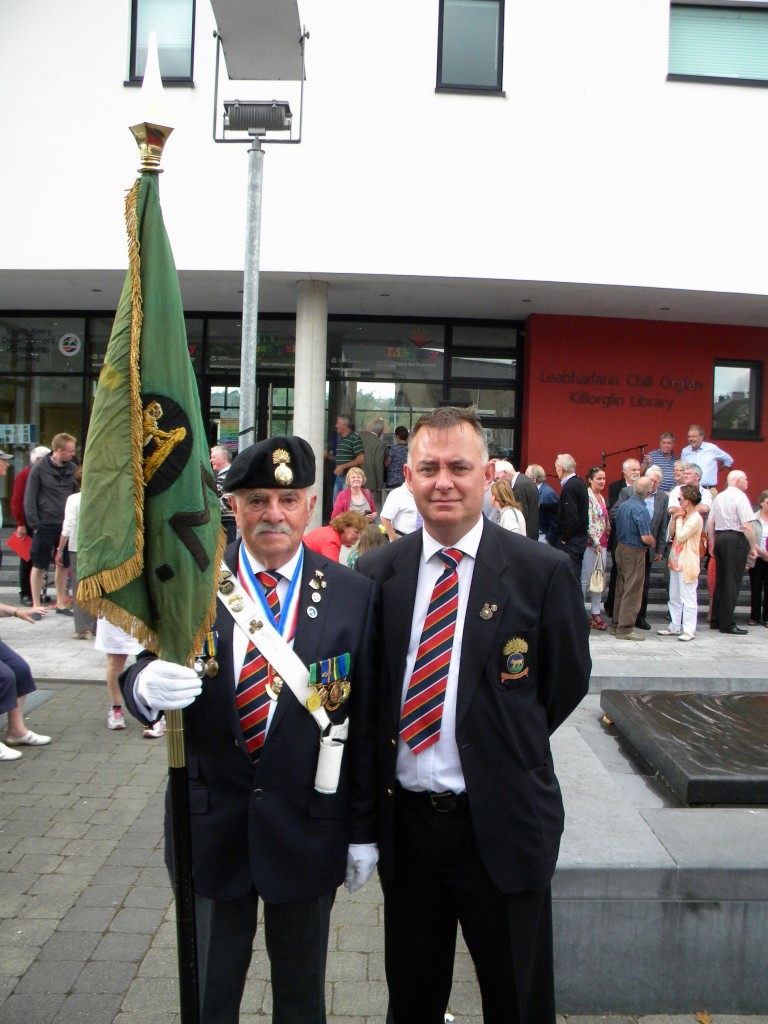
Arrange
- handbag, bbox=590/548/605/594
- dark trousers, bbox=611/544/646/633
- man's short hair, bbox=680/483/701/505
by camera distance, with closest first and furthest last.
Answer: man's short hair, bbox=680/483/701/505
dark trousers, bbox=611/544/646/633
handbag, bbox=590/548/605/594

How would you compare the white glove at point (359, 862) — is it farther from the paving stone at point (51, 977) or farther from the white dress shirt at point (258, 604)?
the paving stone at point (51, 977)

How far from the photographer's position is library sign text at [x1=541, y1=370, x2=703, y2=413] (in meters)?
14.8

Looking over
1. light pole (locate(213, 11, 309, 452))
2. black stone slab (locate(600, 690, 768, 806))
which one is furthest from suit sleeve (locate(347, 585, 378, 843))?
light pole (locate(213, 11, 309, 452))

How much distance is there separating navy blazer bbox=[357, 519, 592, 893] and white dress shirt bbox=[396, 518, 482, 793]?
4cm

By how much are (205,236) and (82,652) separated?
6.47 metres

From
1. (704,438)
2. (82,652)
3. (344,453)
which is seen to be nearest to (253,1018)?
(82,652)

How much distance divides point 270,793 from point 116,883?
2.17 m

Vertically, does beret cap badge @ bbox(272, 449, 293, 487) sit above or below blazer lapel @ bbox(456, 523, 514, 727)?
above

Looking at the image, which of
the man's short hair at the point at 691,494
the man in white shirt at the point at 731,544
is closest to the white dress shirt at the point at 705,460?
the man in white shirt at the point at 731,544

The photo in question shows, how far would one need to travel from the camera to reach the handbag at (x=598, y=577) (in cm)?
1055

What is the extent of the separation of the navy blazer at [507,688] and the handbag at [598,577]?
8118mm

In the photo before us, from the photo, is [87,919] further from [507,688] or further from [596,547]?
[596,547]

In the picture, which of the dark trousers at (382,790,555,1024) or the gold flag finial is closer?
the gold flag finial

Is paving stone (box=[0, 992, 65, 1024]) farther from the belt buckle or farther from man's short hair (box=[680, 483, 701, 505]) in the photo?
man's short hair (box=[680, 483, 701, 505])
